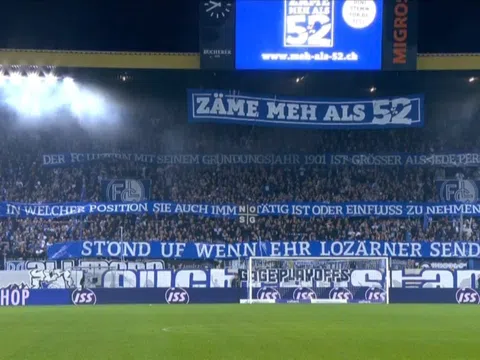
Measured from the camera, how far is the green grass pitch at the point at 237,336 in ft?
33.1

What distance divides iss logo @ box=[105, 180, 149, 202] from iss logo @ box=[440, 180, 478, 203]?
14.7 metres

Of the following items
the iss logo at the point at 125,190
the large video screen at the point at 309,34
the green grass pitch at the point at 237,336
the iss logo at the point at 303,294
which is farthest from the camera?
the iss logo at the point at 125,190

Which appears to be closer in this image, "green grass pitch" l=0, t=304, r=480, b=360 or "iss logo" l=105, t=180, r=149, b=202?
"green grass pitch" l=0, t=304, r=480, b=360

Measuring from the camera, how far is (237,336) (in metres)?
12.6

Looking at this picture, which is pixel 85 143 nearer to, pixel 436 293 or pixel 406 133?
pixel 406 133

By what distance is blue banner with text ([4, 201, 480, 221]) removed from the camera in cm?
3088

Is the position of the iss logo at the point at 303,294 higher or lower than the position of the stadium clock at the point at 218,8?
lower

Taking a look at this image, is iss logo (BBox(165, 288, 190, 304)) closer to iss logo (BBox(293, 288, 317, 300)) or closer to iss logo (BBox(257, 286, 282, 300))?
iss logo (BBox(257, 286, 282, 300))

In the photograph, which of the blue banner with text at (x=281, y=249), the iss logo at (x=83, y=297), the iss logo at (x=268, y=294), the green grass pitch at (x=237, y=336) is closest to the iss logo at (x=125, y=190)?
the blue banner with text at (x=281, y=249)

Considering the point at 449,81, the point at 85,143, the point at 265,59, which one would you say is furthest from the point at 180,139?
the point at 449,81

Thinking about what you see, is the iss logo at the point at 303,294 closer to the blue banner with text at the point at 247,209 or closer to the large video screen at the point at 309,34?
the blue banner with text at the point at 247,209

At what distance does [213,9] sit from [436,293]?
13.7m

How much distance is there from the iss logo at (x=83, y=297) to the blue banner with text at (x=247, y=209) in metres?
6.10

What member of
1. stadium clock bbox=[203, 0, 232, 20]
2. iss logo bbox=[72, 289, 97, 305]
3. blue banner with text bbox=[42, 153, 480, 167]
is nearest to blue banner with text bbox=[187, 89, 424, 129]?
blue banner with text bbox=[42, 153, 480, 167]
